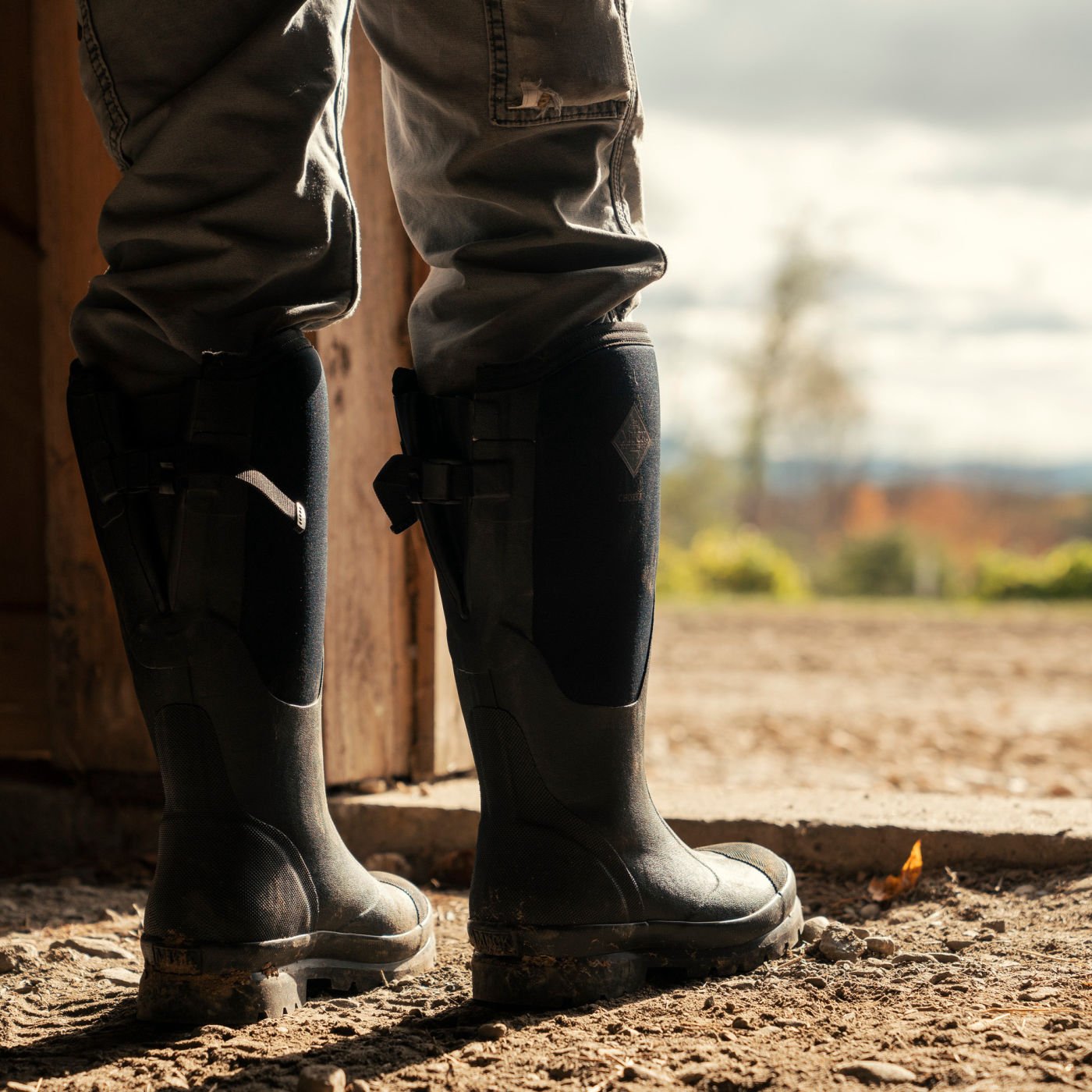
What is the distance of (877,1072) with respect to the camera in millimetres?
1014

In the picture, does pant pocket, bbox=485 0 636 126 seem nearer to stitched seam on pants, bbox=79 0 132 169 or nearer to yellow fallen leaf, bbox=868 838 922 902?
stitched seam on pants, bbox=79 0 132 169

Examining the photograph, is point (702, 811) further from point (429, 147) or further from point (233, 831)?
point (429, 147)

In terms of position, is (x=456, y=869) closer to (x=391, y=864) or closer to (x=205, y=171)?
(x=391, y=864)

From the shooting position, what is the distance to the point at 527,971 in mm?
1223

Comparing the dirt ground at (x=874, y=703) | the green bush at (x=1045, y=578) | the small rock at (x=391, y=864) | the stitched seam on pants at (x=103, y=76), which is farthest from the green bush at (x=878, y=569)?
the stitched seam on pants at (x=103, y=76)

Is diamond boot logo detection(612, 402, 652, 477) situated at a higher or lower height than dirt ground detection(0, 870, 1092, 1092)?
higher

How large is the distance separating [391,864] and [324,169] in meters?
1.16

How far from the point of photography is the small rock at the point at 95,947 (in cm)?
151

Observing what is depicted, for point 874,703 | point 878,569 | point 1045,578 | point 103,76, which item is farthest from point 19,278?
point 878,569

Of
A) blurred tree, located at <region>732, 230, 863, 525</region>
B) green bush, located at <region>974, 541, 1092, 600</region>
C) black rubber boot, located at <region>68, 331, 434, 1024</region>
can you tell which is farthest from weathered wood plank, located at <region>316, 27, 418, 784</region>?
blurred tree, located at <region>732, 230, 863, 525</region>

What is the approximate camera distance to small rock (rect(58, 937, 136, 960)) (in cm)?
151

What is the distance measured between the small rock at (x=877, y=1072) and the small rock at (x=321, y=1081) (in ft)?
1.36

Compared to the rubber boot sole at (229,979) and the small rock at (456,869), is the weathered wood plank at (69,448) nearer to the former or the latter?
the small rock at (456,869)

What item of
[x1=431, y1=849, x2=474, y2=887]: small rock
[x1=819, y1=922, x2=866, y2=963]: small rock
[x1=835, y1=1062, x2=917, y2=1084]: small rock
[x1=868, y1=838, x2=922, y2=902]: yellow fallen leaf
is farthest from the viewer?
[x1=431, y1=849, x2=474, y2=887]: small rock
